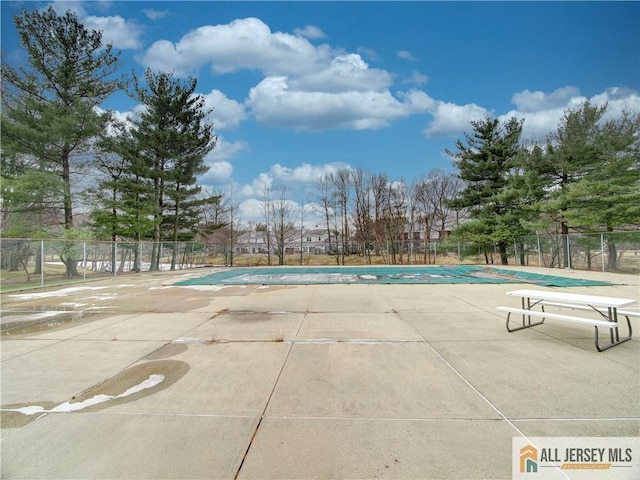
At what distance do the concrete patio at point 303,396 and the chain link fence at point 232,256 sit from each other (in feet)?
29.6

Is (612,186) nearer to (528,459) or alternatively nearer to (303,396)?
(528,459)

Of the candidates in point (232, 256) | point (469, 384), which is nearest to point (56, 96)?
point (232, 256)

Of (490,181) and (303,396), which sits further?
(490,181)

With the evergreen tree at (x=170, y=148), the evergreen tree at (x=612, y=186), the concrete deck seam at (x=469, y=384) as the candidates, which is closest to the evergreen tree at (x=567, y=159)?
the evergreen tree at (x=612, y=186)

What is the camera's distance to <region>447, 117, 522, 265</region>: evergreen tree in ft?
66.0

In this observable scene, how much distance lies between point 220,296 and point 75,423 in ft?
23.1

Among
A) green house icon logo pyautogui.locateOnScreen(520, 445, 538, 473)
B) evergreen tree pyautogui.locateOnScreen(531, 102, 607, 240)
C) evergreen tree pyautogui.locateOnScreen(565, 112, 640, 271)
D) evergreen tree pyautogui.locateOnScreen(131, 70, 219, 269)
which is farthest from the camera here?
evergreen tree pyautogui.locateOnScreen(131, 70, 219, 269)

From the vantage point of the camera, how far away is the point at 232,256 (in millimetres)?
26031

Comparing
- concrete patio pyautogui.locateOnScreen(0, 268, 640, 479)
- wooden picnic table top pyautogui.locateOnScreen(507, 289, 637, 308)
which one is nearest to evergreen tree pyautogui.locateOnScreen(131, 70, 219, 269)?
concrete patio pyautogui.locateOnScreen(0, 268, 640, 479)

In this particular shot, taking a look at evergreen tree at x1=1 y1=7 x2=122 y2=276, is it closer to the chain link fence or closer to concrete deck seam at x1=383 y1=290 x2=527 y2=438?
the chain link fence

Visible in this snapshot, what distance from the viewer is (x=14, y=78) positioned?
14.7 meters

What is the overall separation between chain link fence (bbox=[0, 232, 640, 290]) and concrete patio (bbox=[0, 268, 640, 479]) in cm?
903

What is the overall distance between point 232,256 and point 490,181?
1982 cm

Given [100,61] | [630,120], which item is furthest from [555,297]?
[100,61]
